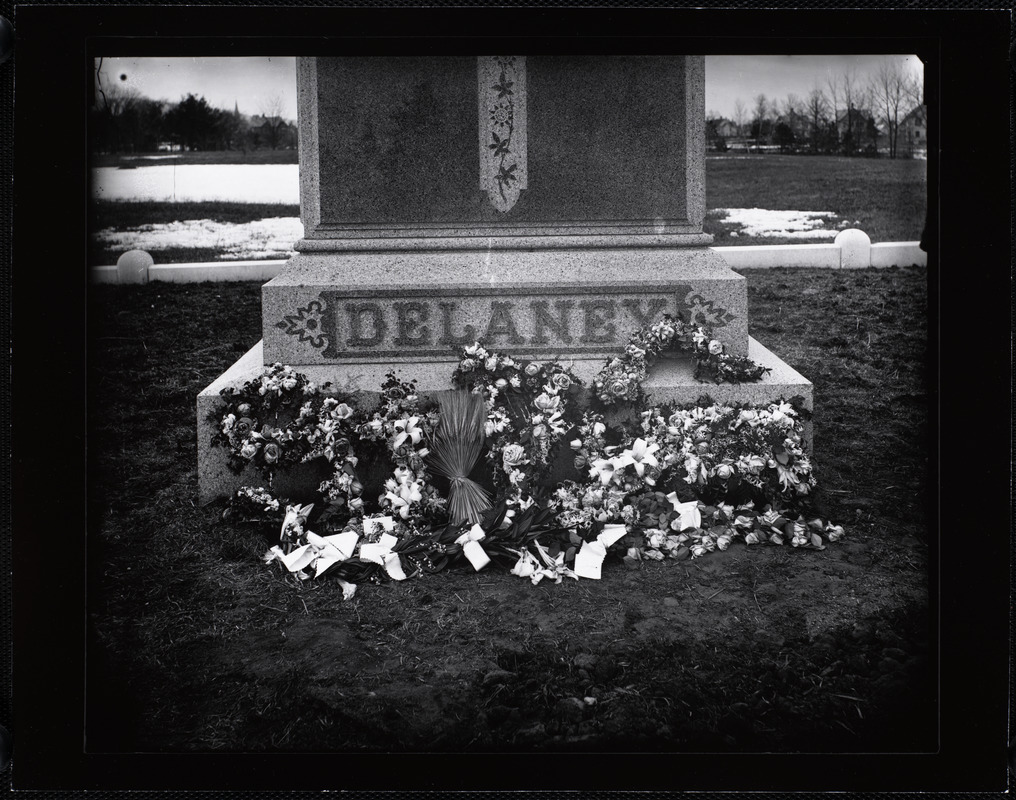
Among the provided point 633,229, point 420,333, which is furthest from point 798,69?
point 420,333

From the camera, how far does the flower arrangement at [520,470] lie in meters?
3.22

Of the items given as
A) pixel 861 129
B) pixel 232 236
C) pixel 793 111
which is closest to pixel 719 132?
pixel 793 111

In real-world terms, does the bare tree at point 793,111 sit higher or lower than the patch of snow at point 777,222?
higher

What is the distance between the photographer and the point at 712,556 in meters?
3.21

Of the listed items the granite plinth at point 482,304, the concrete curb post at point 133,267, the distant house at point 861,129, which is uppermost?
the distant house at point 861,129

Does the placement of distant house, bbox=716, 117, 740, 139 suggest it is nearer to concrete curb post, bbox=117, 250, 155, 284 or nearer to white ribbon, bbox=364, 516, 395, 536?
white ribbon, bbox=364, 516, 395, 536

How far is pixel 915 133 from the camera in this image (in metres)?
3.16

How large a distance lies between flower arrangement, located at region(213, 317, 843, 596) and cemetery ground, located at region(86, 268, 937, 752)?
0.38 feet

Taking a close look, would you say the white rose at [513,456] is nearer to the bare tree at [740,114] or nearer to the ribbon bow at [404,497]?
the ribbon bow at [404,497]

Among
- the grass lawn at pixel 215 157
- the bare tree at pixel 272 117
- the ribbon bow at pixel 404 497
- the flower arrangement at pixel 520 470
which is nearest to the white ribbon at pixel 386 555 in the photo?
the flower arrangement at pixel 520 470

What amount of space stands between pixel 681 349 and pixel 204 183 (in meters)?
2.82

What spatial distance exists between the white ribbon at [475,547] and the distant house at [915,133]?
2.06 metres

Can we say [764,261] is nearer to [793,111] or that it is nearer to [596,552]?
[793,111]

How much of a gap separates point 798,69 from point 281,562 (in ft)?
8.71
